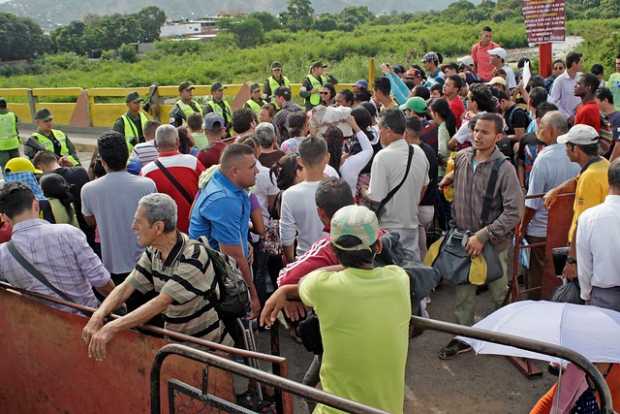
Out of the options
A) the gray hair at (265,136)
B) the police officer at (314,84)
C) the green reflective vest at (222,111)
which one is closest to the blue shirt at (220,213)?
A: the gray hair at (265,136)

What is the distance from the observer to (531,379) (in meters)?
5.06

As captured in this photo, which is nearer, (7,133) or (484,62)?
(7,133)

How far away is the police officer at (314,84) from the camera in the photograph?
11367 millimetres

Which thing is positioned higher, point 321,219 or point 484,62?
point 484,62

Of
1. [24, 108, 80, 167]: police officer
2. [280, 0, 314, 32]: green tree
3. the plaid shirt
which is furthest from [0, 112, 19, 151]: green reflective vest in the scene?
[280, 0, 314, 32]: green tree

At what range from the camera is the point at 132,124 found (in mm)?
9469

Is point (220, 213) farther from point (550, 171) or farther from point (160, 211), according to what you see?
point (550, 171)

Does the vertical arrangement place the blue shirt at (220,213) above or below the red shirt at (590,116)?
below

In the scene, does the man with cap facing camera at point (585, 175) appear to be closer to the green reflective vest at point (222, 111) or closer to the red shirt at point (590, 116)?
the red shirt at point (590, 116)

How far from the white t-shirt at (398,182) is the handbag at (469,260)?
38 centimetres

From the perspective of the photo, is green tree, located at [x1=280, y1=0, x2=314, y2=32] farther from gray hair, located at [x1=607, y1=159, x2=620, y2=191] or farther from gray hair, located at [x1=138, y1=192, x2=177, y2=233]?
gray hair, located at [x1=138, y1=192, x2=177, y2=233]

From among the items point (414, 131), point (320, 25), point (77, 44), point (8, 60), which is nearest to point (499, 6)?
point (320, 25)

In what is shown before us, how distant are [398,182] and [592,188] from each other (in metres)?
1.47

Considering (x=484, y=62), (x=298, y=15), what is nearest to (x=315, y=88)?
(x=484, y=62)
